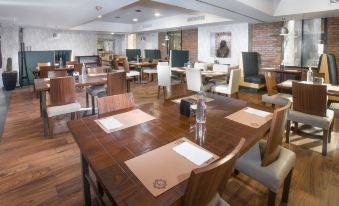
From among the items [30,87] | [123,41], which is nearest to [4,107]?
[30,87]

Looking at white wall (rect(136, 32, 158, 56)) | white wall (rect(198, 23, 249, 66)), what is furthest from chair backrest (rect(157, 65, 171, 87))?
white wall (rect(136, 32, 158, 56))

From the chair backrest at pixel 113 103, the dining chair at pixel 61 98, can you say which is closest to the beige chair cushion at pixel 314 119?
the chair backrest at pixel 113 103

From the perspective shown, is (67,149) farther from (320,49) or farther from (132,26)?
(132,26)

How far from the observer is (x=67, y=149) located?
2871 millimetres

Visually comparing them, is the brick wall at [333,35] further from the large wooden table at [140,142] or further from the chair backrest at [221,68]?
the large wooden table at [140,142]

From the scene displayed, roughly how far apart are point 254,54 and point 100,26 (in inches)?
255

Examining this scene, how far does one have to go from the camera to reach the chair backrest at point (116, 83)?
11.9ft

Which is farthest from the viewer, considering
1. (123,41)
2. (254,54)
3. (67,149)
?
(123,41)

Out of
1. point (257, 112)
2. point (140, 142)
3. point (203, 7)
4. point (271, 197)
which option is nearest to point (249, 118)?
point (257, 112)

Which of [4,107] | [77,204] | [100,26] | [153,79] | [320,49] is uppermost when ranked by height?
[100,26]

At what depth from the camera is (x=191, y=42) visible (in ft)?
28.9

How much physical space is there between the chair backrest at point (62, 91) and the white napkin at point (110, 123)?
1841mm

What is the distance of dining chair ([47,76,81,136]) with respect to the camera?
122 inches

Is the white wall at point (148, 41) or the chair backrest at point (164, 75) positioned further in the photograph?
the white wall at point (148, 41)
